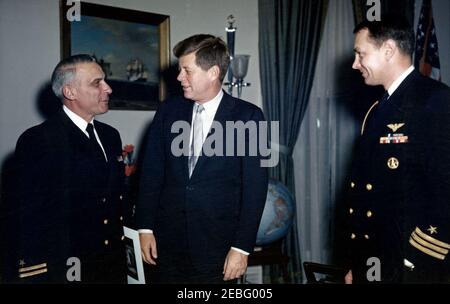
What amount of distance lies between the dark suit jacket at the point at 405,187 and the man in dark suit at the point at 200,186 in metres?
0.47

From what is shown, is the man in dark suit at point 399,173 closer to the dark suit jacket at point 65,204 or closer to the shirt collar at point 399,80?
the shirt collar at point 399,80

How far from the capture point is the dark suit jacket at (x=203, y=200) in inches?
72.2

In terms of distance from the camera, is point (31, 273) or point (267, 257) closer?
point (31, 273)

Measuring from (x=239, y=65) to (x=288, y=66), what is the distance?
63 centimetres

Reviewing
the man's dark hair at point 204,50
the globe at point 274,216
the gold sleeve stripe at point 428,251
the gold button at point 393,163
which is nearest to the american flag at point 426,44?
the globe at point 274,216

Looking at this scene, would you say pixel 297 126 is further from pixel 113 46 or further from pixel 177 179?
pixel 177 179

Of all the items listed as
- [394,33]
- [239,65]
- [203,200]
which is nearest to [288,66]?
[239,65]

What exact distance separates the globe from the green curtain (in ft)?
2.95

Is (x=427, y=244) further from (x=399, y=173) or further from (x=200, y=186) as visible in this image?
(x=200, y=186)

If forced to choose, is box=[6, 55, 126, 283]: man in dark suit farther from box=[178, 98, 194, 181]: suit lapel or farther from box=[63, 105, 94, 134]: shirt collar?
box=[178, 98, 194, 181]: suit lapel

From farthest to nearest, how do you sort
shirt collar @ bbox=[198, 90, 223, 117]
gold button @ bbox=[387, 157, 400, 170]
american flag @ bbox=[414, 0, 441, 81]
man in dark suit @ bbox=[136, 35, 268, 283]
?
american flag @ bbox=[414, 0, 441, 81] → shirt collar @ bbox=[198, 90, 223, 117] → man in dark suit @ bbox=[136, 35, 268, 283] → gold button @ bbox=[387, 157, 400, 170]

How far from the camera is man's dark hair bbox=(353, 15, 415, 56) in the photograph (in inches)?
69.9

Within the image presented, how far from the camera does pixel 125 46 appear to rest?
321 centimetres

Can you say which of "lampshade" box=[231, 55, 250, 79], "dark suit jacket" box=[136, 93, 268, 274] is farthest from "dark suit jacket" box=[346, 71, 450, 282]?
"lampshade" box=[231, 55, 250, 79]
